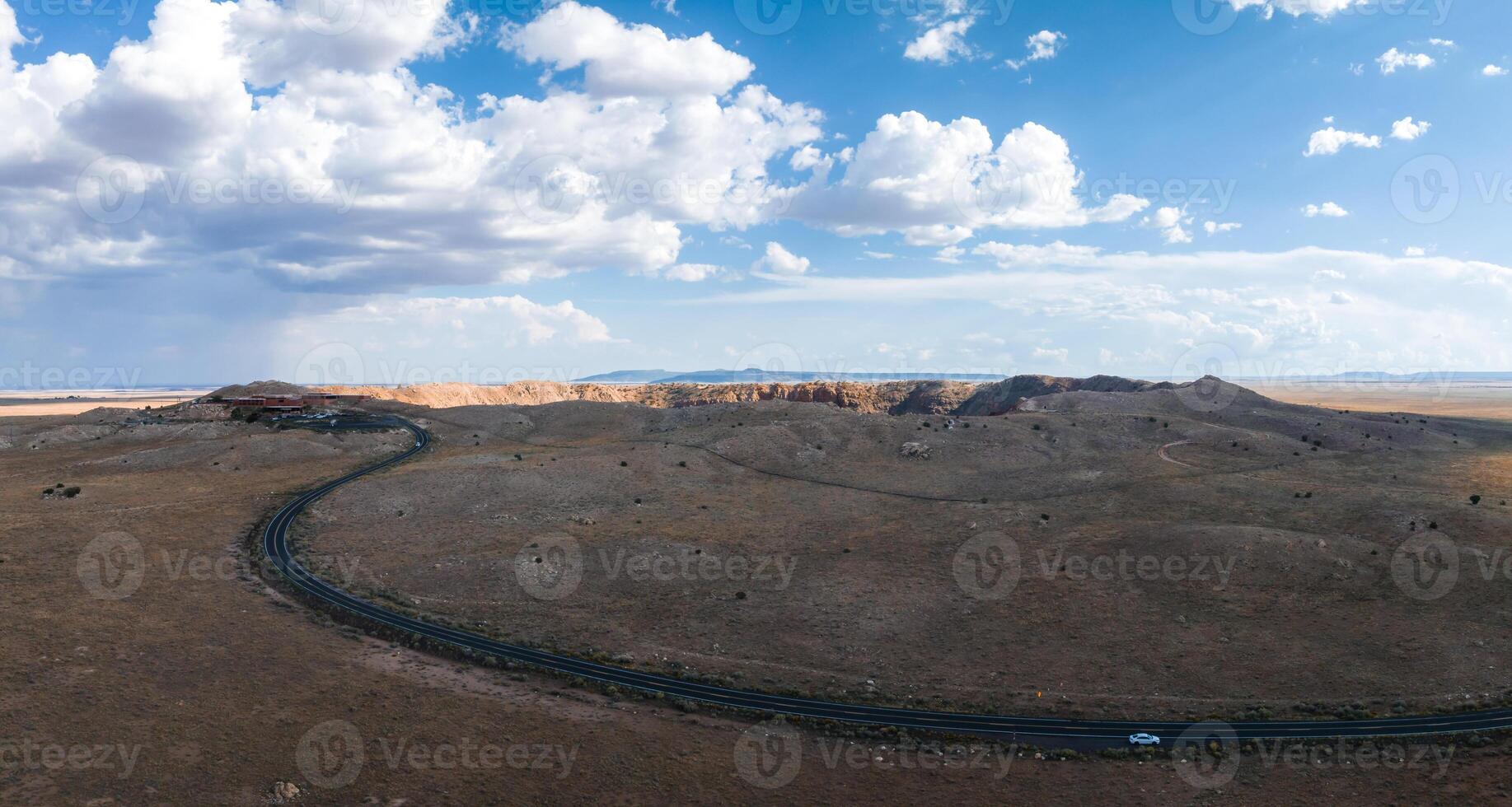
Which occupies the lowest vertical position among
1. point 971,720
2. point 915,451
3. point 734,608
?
point 971,720

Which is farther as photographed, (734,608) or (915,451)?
(915,451)

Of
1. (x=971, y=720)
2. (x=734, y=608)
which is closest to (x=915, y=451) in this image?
(x=734, y=608)

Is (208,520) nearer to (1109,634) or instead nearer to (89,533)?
(89,533)

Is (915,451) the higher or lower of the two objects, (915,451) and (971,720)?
the higher

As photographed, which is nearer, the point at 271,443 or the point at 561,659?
the point at 561,659

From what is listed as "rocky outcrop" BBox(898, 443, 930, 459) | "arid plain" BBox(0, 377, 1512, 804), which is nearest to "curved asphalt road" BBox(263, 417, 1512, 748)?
"arid plain" BBox(0, 377, 1512, 804)

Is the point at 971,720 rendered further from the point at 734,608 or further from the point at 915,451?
the point at 915,451

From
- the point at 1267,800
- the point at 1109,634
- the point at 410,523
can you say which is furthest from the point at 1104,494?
the point at 410,523

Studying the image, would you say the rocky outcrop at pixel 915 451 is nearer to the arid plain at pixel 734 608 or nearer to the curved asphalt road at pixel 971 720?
the arid plain at pixel 734 608
